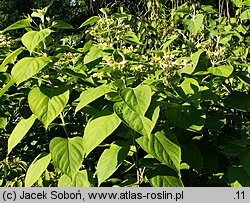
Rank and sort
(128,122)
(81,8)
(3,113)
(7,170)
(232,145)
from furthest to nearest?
1. (81,8)
2. (7,170)
3. (3,113)
4. (232,145)
5. (128,122)

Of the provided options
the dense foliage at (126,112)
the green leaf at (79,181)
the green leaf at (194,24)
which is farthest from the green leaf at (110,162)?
the green leaf at (194,24)

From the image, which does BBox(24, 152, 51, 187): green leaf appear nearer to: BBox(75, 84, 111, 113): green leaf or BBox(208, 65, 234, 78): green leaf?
BBox(75, 84, 111, 113): green leaf

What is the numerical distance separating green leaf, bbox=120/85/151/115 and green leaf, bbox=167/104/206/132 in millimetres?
162

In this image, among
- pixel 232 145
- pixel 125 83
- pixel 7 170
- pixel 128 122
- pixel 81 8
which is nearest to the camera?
pixel 128 122

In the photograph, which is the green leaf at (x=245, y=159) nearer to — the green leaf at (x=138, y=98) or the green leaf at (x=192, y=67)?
the green leaf at (x=192, y=67)

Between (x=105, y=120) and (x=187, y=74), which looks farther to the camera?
(x=187, y=74)

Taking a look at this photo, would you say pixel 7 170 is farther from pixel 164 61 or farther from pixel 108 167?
pixel 164 61

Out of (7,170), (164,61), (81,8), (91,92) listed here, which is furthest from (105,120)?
(81,8)

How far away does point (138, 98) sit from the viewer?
1329 mm

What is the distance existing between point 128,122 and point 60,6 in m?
7.02

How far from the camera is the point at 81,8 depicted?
7.68 metres

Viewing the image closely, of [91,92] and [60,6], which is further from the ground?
[91,92]

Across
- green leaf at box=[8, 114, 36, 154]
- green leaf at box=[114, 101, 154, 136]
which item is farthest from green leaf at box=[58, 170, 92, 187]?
green leaf at box=[114, 101, 154, 136]

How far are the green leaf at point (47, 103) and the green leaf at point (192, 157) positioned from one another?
1.53ft
